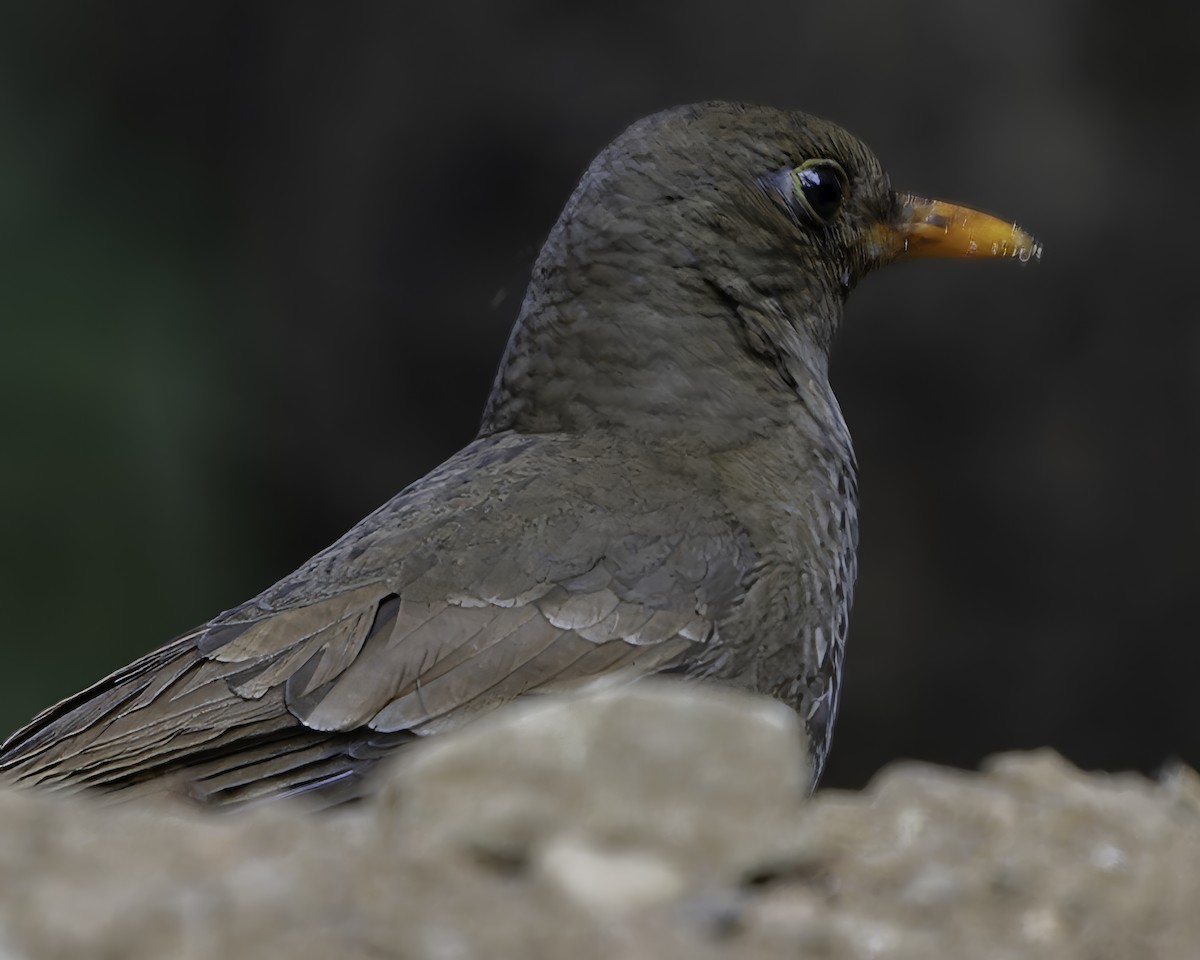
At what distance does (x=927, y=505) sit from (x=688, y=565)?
184 inches

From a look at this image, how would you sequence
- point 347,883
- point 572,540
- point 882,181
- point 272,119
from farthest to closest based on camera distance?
1. point 272,119
2. point 882,181
3. point 572,540
4. point 347,883

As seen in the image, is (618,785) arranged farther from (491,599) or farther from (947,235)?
(947,235)

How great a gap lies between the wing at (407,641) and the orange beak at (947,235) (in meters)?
1.05

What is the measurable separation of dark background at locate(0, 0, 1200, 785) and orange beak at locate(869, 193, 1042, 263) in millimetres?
3403

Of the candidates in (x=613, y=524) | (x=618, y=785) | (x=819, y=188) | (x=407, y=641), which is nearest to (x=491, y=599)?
(x=407, y=641)

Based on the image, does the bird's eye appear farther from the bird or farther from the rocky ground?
the rocky ground

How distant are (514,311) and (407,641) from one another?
193 inches

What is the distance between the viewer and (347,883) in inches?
62.8

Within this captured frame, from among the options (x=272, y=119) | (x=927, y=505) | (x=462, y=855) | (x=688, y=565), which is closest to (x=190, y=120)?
(x=272, y=119)

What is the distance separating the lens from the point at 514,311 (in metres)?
7.55

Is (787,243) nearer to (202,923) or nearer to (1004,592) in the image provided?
(202,923)

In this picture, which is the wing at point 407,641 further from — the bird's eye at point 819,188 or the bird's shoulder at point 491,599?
the bird's eye at point 819,188

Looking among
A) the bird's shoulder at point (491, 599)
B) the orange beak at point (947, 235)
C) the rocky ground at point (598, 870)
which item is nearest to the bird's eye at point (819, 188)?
the orange beak at point (947, 235)

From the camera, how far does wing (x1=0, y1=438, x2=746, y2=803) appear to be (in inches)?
106
